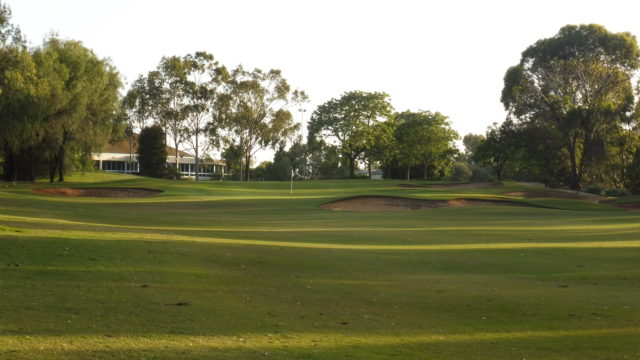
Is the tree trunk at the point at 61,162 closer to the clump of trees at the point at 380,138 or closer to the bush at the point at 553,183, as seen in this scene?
the clump of trees at the point at 380,138

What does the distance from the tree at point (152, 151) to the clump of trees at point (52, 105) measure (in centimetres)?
2622

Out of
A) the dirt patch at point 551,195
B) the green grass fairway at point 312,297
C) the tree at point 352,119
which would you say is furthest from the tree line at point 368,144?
the green grass fairway at point 312,297

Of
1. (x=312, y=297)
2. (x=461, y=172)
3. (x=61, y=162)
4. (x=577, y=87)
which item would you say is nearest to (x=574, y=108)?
(x=577, y=87)

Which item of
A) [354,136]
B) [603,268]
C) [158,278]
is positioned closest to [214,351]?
[158,278]

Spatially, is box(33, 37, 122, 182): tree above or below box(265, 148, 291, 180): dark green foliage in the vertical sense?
above

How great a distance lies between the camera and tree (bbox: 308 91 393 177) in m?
103

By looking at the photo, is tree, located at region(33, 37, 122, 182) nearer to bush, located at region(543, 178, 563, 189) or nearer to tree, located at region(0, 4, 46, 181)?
tree, located at region(0, 4, 46, 181)

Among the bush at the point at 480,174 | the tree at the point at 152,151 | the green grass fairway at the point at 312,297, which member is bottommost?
the green grass fairway at the point at 312,297

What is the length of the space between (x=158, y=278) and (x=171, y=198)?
131 ft

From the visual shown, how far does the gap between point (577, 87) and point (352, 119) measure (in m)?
34.9

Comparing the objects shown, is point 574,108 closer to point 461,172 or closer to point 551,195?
point 551,195

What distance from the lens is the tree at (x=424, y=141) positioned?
11025 centimetres

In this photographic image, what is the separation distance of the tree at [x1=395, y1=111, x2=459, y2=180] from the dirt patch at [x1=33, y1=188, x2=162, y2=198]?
2361 inches

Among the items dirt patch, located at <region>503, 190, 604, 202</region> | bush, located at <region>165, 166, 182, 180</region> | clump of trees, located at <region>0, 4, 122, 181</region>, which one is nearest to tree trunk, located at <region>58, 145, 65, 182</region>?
clump of trees, located at <region>0, 4, 122, 181</region>
